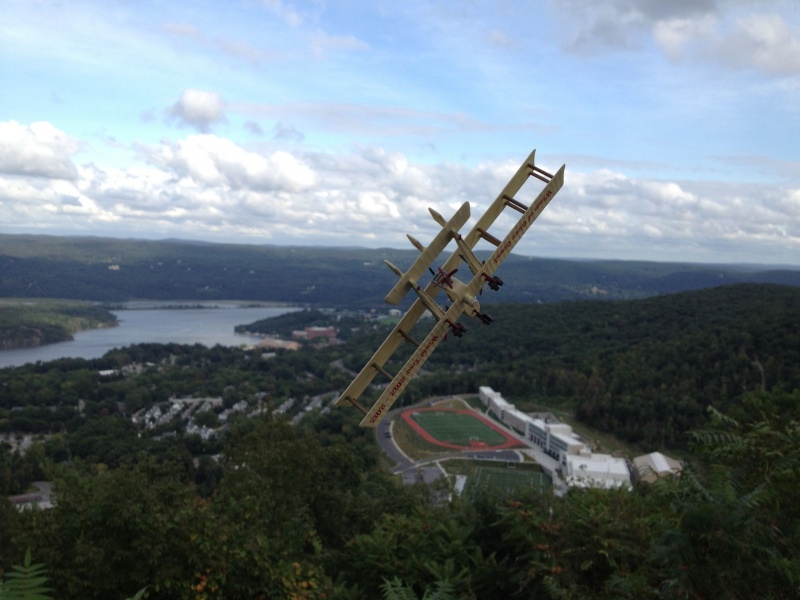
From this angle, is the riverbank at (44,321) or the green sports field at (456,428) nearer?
the green sports field at (456,428)

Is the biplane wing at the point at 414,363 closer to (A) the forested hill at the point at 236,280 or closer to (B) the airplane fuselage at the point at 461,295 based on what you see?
(B) the airplane fuselage at the point at 461,295

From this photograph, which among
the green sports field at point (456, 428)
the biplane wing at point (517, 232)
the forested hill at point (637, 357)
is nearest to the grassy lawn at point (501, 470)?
the green sports field at point (456, 428)

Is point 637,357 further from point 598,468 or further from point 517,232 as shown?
point 517,232

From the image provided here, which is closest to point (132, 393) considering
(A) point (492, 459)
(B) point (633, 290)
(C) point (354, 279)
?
(A) point (492, 459)

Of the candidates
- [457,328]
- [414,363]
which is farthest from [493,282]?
[414,363]

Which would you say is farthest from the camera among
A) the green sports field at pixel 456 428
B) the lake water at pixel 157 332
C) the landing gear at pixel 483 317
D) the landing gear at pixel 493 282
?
the lake water at pixel 157 332

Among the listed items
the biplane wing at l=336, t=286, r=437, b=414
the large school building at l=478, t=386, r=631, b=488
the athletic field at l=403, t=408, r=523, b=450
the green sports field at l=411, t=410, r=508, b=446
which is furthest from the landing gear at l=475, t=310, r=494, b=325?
the green sports field at l=411, t=410, r=508, b=446

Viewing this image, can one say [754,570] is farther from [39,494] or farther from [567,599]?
[39,494]
